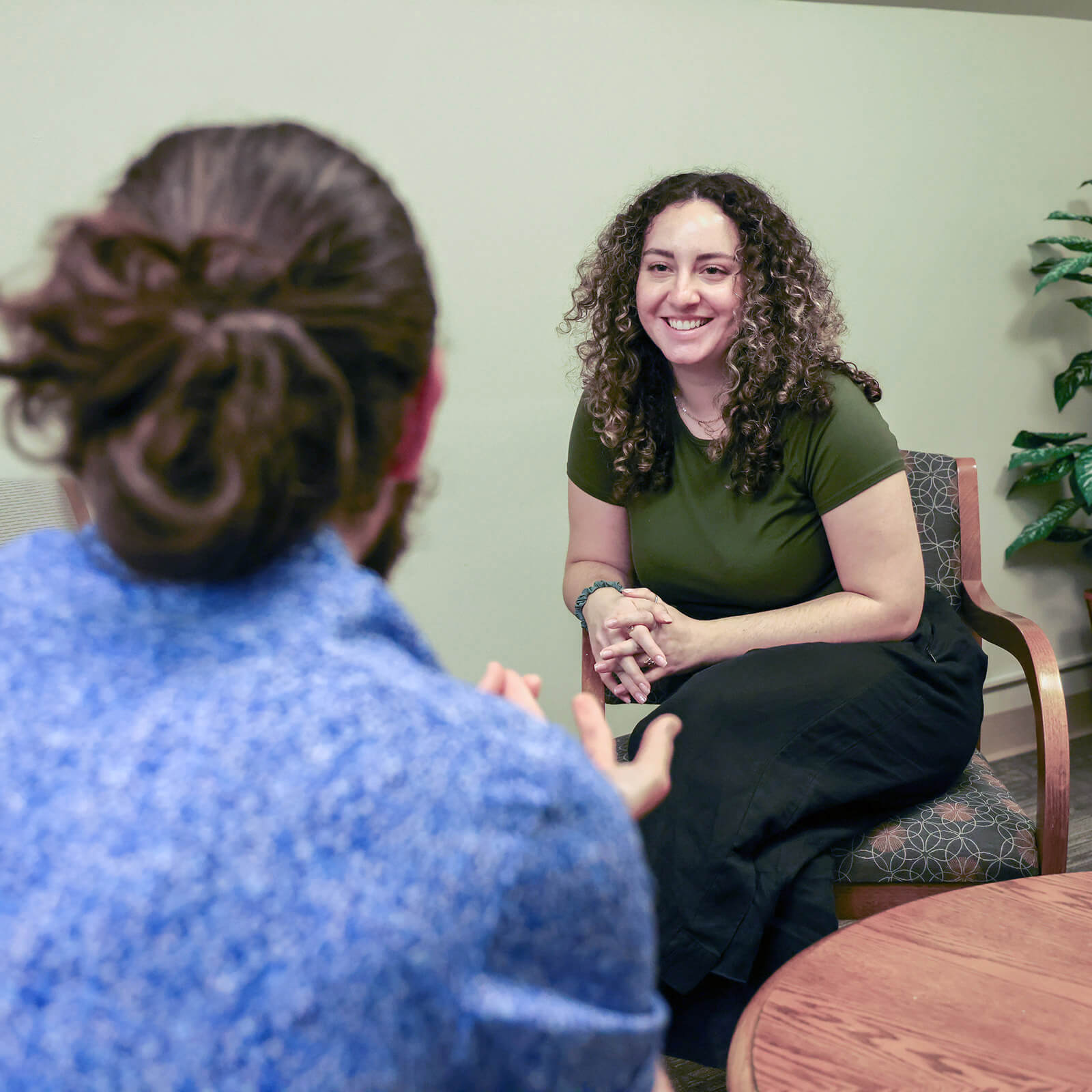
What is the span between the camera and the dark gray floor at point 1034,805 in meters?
1.75

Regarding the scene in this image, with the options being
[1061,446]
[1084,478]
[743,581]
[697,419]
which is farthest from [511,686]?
[1061,446]

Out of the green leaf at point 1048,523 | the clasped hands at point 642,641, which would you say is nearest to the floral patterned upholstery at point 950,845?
the clasped hands at point 642,641

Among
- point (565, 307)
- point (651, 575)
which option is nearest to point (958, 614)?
point (651, 575)

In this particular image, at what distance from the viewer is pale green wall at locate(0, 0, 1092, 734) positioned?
1928mm

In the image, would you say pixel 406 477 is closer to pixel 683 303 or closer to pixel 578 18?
pixel 683 303

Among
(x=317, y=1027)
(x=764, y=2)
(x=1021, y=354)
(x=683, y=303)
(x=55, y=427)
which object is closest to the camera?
(x=317, y=1027)

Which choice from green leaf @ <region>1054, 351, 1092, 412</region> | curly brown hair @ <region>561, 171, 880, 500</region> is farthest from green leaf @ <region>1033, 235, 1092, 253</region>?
curly brown hair @ <region>561, 171, 880, 500</region>

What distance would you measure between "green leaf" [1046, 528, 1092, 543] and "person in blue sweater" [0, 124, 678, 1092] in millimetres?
2928

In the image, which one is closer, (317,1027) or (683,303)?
(317,1027)

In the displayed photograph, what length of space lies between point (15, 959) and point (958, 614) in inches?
70.2

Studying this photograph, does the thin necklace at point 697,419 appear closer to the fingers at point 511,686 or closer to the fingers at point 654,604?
the fingers at point 654,604

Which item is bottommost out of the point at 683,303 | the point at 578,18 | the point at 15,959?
the point at 15,959

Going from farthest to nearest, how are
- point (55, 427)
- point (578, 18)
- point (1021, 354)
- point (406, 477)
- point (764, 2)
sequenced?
1. point (1021, 354)
2. point (764, 2)
3. point (578, 18)
4. point (406, 477)
5. point (55, 427)

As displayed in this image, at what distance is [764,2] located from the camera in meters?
2.54
